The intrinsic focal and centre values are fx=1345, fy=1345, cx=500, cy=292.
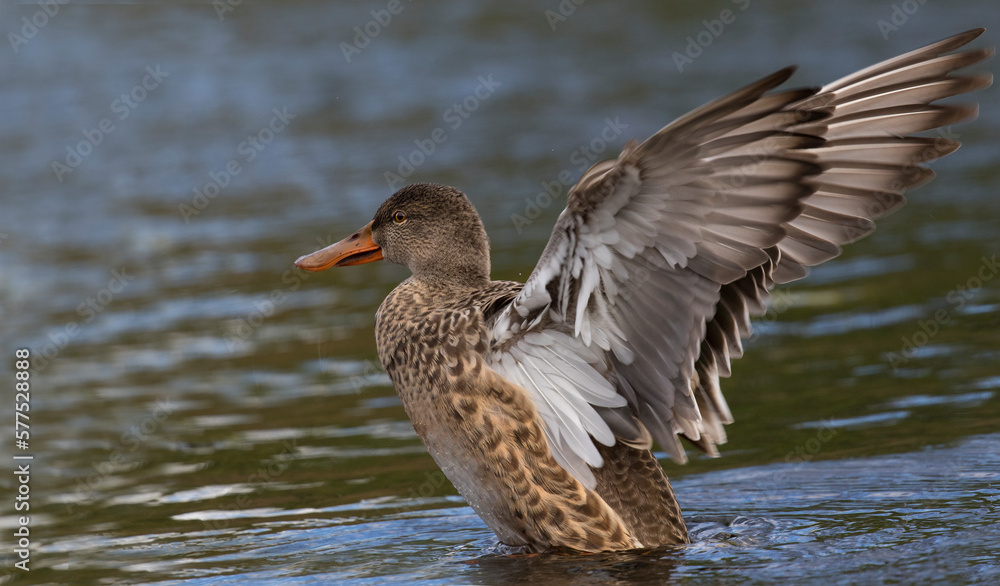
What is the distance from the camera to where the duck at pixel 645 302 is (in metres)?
5.04

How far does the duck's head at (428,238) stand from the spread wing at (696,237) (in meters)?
1.02

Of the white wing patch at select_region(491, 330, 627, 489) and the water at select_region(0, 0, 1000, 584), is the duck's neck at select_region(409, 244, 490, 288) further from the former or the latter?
the water at select_region(0, 0, 1000, 584)

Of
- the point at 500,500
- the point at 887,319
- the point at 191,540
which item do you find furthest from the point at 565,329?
the point at 887,319

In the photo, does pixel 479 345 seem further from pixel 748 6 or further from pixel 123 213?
pixel 748 6

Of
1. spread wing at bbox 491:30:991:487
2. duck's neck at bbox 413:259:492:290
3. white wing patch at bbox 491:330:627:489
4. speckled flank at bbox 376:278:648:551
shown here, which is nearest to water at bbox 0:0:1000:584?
speckled flank at bbox 376:278:648:551

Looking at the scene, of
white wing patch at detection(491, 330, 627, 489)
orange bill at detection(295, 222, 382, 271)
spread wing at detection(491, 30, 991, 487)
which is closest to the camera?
spread wing at detection(491, 30, 991, 487)

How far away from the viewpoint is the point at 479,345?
6.09 m

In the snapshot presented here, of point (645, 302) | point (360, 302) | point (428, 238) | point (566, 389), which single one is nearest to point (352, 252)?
point (428, 238)

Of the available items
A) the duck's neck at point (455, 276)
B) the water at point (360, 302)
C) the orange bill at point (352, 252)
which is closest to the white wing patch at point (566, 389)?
the water at point (360, 302)

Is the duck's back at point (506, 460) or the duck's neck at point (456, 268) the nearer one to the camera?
the duck's back at point (506, 460)

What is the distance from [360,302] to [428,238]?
16.1ft

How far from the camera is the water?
6559 millimetres

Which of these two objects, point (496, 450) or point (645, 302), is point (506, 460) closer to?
point (496, 450)

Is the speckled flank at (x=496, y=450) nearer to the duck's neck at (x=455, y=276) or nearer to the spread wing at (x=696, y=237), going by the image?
the spread wing at (x=696, y=237)
